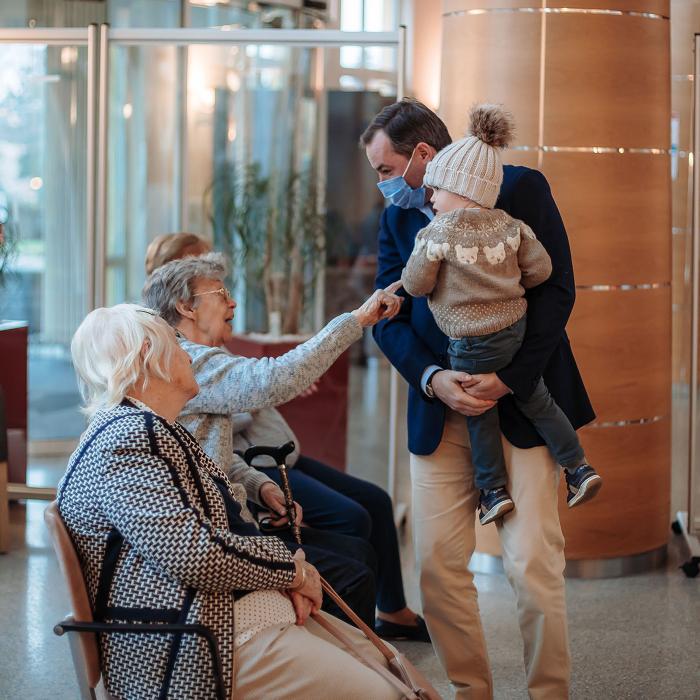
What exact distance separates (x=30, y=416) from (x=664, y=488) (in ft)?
11.8

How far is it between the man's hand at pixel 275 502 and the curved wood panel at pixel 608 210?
1.77 m

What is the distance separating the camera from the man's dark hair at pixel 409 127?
2.98 m

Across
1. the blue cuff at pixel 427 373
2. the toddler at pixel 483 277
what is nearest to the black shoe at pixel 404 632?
the toddler at pixel 483 277

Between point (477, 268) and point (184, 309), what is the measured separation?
989 millimetres

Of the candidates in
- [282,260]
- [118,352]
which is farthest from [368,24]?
[118,352]

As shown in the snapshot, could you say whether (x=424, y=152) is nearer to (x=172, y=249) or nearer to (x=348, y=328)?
(x=348, y=328)

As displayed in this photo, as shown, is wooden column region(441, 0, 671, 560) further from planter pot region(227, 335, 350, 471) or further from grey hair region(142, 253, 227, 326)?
grey hair region(142, 253, 227, 326)

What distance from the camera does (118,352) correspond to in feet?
7.88

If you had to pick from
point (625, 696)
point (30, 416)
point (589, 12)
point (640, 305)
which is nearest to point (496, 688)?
point (625, 696)

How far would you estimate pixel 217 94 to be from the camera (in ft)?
23.3

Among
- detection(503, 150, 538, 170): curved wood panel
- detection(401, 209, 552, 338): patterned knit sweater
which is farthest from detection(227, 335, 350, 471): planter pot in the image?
detection(401, 209, 552, 338): patterned knit sweater

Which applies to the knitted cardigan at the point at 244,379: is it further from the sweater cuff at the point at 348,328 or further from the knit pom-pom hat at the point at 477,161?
the knit pom-pom hat at the point at 477,161

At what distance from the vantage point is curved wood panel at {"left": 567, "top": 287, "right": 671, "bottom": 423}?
443 cm

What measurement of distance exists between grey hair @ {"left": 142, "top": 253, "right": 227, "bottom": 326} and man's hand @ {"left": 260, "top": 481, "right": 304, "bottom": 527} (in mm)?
590
